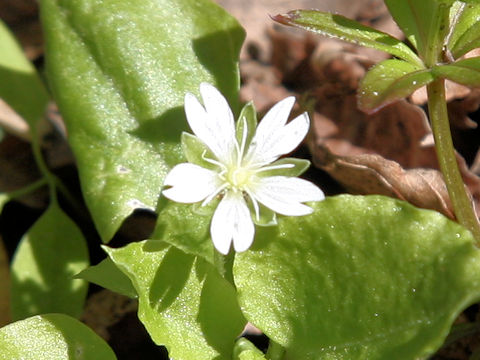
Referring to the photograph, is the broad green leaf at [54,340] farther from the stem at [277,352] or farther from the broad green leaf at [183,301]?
the stem at [277,352]

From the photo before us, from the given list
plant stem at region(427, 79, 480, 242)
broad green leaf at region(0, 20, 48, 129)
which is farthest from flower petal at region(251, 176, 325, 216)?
broad green leaf at region(0, 20, 48, 129)

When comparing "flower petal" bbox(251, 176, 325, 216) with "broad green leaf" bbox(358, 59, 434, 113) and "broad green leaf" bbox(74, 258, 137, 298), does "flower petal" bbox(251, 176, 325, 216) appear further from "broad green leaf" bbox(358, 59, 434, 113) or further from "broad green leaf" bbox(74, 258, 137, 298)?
"broad green leaf" bbox(74, 258, 137, 298)

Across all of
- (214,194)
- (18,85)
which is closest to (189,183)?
(214,194)

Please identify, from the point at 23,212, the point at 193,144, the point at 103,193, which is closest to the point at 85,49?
the point at 103,193

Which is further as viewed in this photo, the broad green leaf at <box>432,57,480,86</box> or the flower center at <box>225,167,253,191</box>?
the flower center at <box>225,167,253,191</box>

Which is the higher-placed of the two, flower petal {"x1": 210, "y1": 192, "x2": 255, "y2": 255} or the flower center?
the flower center

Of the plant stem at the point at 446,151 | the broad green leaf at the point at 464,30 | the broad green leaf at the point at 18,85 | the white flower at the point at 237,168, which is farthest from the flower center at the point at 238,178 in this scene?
the broad green leaf at the point at 18,85
